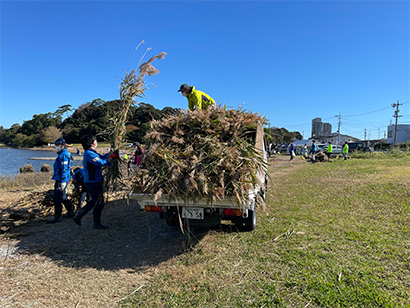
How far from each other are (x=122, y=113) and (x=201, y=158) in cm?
243

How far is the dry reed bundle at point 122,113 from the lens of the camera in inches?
195

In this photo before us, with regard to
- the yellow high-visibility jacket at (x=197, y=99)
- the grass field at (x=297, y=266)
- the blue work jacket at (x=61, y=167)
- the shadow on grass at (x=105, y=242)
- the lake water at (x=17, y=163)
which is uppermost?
the yellow high-visibility jacket at (x=197, y=99)

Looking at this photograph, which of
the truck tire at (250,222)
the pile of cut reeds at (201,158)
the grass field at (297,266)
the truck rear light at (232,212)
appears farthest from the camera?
the truck tire at (250,222)

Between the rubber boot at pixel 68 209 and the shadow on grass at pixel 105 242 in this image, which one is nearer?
the shadow on grass at pixel 105 242

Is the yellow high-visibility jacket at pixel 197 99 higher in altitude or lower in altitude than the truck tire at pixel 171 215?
higher

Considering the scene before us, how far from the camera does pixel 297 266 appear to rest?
326 centimetres

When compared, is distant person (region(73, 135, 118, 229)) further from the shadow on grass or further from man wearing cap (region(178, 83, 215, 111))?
man wearing cap (region(178, 83, 215, 111))

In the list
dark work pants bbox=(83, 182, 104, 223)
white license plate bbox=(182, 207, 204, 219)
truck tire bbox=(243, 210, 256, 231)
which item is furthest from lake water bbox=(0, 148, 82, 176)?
truck tire bbox=(243, 210, 256, 231)

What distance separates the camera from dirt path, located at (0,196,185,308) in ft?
9.26

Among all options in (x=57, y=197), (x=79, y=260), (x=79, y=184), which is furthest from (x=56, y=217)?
(x=79, y=260)

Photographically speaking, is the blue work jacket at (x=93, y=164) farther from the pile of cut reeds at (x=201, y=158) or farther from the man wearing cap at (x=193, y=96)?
the man wearing cap at (x=193, y=96)

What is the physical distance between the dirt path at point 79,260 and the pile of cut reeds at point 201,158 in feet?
3.56

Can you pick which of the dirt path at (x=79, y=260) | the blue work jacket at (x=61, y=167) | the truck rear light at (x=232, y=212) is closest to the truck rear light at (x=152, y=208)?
the dirt path at (x=79, y=260)

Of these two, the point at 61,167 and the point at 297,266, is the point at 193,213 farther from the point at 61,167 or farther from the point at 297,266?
the point at 61,167
